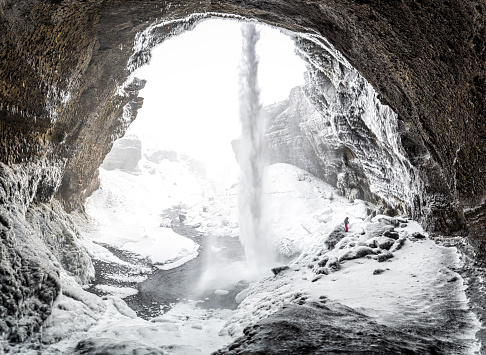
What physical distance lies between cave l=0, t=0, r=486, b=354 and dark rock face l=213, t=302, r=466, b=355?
46 mm

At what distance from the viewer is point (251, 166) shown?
33469 millimetres

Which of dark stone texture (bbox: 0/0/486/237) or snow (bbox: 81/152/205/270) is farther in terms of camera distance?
snow (bbox: 81/152/205/270)

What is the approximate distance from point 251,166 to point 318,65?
1776cm

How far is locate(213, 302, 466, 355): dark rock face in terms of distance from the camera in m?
4.16

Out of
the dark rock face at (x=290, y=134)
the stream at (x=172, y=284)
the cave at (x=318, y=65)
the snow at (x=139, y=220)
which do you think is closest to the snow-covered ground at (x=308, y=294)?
the snow at (x=139, y=220)

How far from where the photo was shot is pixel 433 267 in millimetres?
8883

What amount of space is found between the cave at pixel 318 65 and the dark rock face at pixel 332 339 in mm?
46

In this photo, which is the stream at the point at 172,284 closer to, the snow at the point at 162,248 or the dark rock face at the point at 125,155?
the snow at the point at 162,248

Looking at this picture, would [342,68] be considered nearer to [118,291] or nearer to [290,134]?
[118,291]

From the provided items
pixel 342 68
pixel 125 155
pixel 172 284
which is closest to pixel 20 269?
pixel 172 284

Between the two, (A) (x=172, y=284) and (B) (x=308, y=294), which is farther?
(A) (x=172, y=284)

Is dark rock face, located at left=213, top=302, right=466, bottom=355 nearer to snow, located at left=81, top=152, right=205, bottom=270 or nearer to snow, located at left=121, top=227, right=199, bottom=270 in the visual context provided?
snow, located at left=81, top=152, right=205, bottom=270

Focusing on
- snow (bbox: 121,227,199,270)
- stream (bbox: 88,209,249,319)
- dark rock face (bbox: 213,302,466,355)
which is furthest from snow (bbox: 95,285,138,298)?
dark rock face (bbox: 213,302,466,355)

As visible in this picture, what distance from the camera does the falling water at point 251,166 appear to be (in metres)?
26.1
